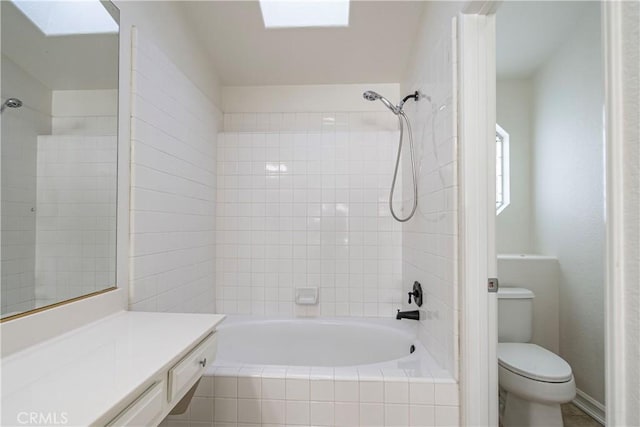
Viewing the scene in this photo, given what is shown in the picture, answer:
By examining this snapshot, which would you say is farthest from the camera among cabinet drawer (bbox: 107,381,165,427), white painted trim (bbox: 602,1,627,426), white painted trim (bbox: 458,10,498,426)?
white painted trim (bbox: 458,10,498,426)

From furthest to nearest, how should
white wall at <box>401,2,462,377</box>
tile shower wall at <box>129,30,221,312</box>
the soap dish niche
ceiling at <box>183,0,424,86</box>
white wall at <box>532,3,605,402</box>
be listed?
the soap dish niche, ceiling at <box>183,0,424,86</box>, tile shower wall at <box>129,30,221,312</box>, white wall at <box>401,2,462,377</box>, white wall at <box>532,3,605,402</box>

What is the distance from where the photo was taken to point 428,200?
1.72m

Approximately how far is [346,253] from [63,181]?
1813 millimetres

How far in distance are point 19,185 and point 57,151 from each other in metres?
0.19

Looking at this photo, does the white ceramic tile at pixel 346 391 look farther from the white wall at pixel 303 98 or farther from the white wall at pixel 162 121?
the white wall at pixel 303 98

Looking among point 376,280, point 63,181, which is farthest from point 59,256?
point 376,280

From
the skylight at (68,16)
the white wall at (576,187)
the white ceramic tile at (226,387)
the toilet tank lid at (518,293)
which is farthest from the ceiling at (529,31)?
the white ceramic tile at (226,387)

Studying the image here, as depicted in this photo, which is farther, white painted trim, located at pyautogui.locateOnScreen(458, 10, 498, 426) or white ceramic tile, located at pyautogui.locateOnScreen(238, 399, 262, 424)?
white ceramic tile, located at pyautogui.locateOnScreen(238, 399, 262, 424)

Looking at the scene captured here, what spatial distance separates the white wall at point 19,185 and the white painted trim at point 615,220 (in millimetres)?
1378

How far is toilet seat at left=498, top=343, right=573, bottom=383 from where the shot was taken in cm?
136

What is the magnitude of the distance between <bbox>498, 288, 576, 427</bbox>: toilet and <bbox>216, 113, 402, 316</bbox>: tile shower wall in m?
0.86

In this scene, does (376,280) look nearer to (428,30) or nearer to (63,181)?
(428,30)

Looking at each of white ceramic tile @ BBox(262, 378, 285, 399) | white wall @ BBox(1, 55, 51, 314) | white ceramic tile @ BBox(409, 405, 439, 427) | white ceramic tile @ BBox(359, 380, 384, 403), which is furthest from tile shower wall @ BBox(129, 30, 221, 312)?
white ceramic tile @ BBox(409, 405, 439, 427)

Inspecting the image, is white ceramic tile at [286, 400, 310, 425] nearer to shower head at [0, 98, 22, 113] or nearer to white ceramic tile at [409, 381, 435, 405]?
white ceramic tile at [409, 381, 435, 405]
